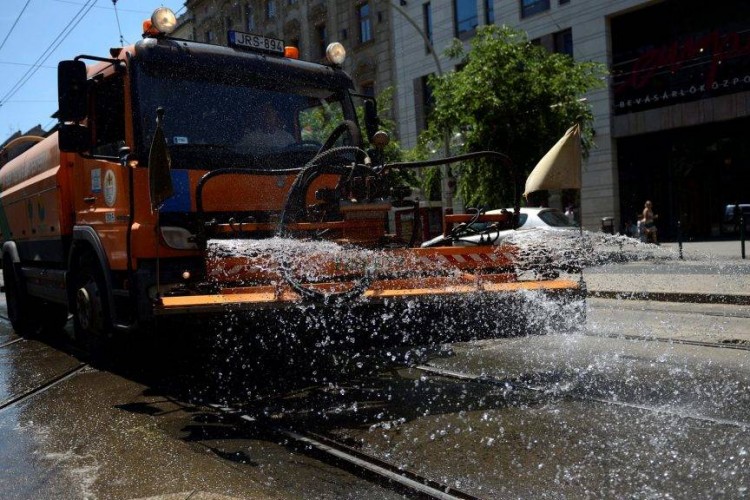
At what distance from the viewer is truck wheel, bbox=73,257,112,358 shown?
606 cm

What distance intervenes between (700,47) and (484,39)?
738 cm

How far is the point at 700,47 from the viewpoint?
21.8 m

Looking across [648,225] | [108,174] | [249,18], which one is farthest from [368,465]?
[249,18]

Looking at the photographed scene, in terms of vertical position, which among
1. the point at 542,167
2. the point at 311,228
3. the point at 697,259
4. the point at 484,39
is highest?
the point at 484,39

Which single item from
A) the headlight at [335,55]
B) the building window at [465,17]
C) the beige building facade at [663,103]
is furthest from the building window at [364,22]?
the headlight at [335,55]

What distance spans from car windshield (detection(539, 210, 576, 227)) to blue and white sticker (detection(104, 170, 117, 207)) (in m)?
10.2

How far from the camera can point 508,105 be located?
18.5 metres

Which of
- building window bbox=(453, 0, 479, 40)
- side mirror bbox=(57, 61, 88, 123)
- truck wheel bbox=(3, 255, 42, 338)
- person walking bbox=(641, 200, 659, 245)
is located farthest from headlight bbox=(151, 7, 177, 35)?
building window bbox=(453, 0, 479, 40)

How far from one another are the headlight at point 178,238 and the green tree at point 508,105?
1350cm

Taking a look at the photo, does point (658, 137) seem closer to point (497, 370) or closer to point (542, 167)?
point (542, 167)

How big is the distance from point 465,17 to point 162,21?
2458 cm

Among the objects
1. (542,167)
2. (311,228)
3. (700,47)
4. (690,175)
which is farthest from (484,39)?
(311,228)

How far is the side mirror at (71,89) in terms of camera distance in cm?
A: 571

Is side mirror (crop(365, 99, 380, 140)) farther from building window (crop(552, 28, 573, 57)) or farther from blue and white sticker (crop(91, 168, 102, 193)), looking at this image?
building window (crop(552, 28, 573, 57))
